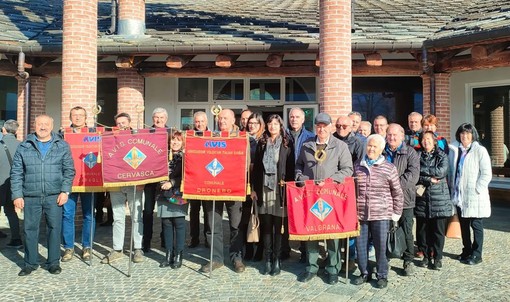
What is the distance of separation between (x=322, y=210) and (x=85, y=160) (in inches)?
119

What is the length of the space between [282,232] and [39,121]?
117 inches

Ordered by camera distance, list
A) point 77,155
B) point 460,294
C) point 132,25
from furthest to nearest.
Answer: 1. point 132,25
2. point 77,155
3. point 460,294

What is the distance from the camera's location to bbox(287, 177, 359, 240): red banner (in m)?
4.36

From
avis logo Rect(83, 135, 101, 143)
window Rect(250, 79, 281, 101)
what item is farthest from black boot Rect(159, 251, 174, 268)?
window Rect(250, 79, 281, 101)

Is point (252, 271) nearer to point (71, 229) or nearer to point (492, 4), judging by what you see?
point (71, 229)

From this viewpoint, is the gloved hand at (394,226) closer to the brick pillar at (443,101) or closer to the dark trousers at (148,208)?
the dark trousers at (148,208)

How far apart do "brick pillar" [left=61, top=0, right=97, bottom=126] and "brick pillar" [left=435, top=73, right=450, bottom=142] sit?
715 centimetres

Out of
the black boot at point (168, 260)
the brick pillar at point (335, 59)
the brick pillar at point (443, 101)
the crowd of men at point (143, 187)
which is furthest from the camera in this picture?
the brick pillar at point (443, 101)

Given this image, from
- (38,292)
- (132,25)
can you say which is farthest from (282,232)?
(132,25)

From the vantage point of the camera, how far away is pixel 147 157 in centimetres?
486

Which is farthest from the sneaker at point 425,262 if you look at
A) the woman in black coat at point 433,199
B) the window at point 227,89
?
the window at point 227,89

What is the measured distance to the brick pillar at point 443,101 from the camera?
30.7 ft

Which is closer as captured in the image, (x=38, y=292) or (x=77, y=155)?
(x=38, y=292)

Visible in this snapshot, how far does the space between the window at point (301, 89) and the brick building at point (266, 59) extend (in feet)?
0.09
